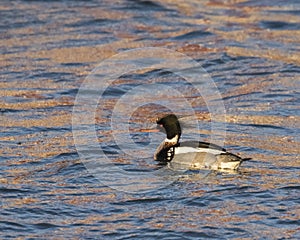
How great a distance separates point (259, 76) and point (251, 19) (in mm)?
3978

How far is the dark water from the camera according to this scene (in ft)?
29.0

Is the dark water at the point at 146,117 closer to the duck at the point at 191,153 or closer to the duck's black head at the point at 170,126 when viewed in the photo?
the duck at the point at 191,153

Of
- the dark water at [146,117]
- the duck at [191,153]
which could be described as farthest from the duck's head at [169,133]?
the dark water at [146,117]

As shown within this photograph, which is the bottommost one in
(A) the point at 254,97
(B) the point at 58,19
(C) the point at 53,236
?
(C) the point at 53,236

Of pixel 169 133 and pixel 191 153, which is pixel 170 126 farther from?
pixel 191 153

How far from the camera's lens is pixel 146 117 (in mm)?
13008

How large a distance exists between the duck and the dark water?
160 millimetres

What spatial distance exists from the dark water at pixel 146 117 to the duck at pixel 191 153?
160mm

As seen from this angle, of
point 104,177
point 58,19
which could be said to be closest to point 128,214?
point 104,177

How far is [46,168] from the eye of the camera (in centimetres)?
1043

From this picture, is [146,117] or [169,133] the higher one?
[146,117]

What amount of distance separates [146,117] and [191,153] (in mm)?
2691

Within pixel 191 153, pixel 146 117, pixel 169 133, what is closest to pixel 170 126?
pixel 169 133

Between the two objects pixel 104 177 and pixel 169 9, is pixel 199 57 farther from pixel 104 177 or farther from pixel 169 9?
pixel 104 177
